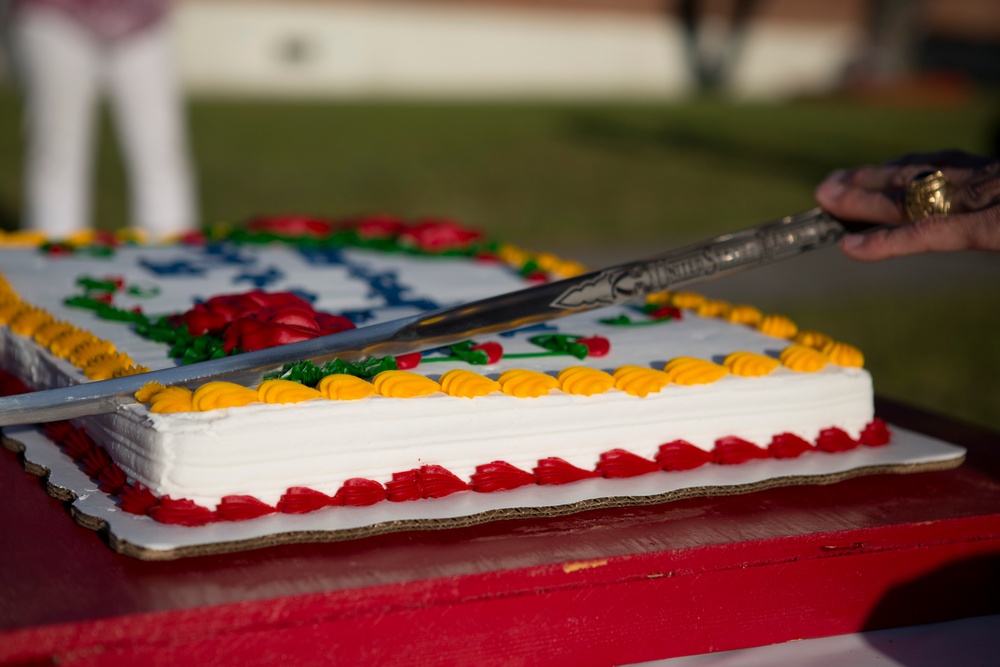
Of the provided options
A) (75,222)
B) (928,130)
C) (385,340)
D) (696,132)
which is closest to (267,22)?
(696,132)

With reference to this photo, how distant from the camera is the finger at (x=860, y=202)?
6.08 feet

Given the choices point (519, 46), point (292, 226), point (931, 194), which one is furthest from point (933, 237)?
point (519, 46)

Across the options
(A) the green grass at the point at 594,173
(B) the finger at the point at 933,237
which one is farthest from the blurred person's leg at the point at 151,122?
(B) the finger at the point at 933,237

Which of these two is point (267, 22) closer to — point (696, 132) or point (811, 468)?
point (696, 132)

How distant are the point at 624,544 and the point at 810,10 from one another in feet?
64.9

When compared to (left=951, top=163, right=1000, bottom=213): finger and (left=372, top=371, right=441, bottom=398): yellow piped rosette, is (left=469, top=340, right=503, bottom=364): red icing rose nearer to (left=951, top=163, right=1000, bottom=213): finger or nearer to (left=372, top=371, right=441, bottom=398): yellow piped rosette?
(left=372, top=371, right=441, bottom=398): yellow piped rosette

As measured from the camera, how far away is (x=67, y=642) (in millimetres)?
1189

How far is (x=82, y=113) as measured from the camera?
4.28 m

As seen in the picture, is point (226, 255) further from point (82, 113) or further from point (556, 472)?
point (82, 113)

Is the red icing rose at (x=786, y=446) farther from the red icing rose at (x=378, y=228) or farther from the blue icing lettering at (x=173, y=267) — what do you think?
the red icing rose at (x=378, y=228)

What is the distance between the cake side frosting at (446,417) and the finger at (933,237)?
0.68 feet

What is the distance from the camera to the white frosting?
1412mm

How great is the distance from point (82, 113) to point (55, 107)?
107 mm

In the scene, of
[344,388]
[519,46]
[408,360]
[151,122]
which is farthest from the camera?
[519,46]
